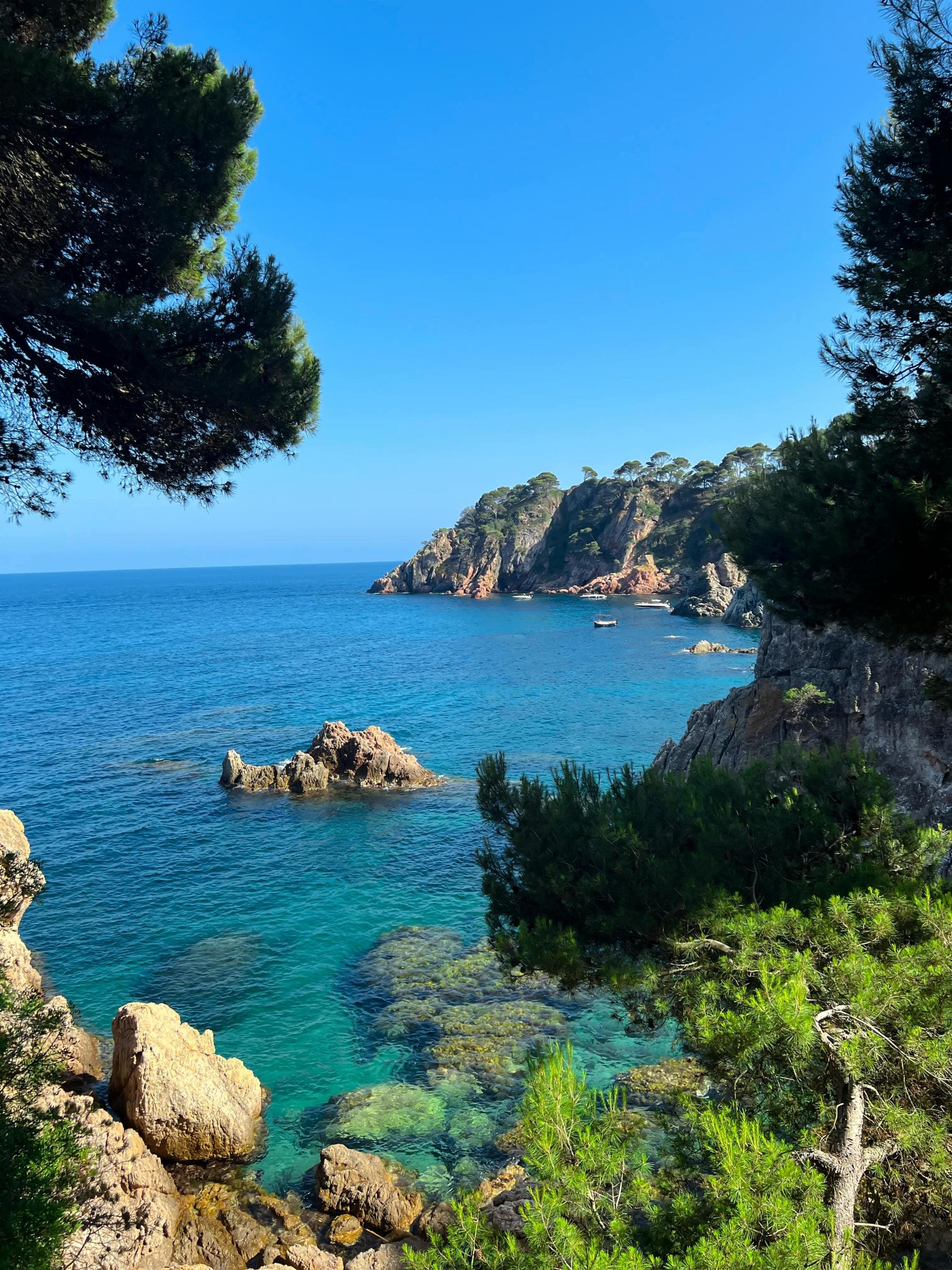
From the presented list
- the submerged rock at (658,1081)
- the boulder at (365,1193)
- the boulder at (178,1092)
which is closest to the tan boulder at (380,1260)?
the boulder at (365,1193)

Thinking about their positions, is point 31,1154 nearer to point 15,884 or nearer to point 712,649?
Answer: point 15,884

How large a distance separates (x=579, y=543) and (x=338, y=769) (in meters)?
100

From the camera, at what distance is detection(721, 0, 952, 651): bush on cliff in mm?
6566

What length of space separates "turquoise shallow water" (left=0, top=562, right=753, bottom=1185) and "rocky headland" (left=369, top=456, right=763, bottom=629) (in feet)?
156

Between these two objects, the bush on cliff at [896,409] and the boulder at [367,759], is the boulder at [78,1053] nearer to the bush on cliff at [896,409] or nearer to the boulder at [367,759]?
the bush on cliff at [896,409]

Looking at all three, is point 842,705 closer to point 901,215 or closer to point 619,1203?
point 901,215

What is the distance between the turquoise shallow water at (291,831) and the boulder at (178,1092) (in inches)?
31.3

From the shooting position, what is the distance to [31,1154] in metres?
5.53

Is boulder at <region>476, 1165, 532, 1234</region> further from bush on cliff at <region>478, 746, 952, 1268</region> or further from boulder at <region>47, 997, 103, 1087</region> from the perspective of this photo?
boulder at <region>47, 997, 103, 1087</region>

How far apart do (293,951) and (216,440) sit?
49.2 feet

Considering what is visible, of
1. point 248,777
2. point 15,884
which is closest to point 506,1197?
point 15,884

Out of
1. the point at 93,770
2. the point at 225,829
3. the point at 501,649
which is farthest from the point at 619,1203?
the point at 501,649

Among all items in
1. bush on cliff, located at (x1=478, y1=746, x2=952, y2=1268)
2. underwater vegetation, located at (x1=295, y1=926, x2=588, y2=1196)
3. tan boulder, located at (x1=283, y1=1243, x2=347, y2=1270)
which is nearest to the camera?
bush on cliff, located at (x1=478, y1=746, x2=952, y2=1268)

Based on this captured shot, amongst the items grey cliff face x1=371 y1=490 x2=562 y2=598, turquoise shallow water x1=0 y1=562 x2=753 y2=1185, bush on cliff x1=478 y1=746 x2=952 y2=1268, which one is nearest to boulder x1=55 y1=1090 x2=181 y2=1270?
turquoise shallow water x1=0 y1=562 x2=753 y2=1185
